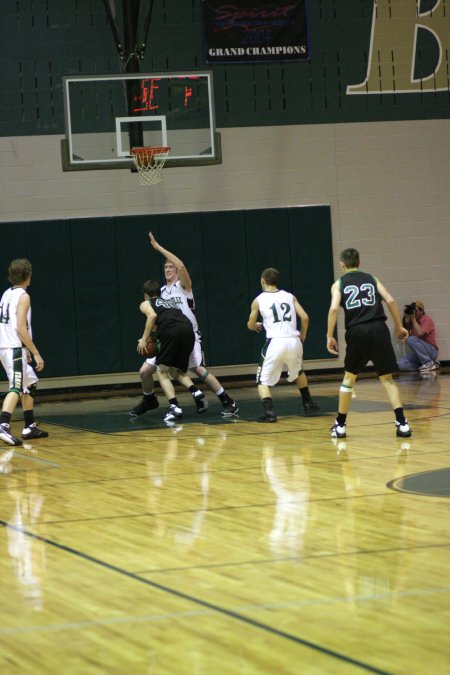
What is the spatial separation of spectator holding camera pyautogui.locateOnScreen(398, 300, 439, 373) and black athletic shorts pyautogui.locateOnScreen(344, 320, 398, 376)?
8.54 metres

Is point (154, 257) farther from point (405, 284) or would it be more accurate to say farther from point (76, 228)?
point (405, 284)

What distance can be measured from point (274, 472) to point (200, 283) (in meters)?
10.1

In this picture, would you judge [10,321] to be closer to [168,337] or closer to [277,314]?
[168,337]

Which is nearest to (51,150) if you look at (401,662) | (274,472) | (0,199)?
(0,199)

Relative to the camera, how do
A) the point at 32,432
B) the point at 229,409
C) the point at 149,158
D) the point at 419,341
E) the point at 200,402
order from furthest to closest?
1. the point at 419,341
2. the point at 149,158
3. the point at 200,402
4. the point at 229,409
5. the point at 32,432

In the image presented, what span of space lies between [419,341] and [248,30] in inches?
240

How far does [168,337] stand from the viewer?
41.5 feet

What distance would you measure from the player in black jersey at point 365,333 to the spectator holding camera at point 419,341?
8.42m

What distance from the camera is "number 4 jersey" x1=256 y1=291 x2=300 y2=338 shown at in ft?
39.0

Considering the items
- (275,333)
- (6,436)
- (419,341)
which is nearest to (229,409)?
(275,333)

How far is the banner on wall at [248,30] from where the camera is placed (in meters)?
18.2

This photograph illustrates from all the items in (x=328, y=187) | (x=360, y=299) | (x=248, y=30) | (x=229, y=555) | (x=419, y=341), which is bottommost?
(x=419, y=341)

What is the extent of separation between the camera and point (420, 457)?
350 inches

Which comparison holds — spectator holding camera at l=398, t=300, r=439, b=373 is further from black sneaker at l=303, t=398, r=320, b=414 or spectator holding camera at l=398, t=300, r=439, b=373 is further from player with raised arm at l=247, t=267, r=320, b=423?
player with raised arm at l=247, t=267, r=320, b=423
